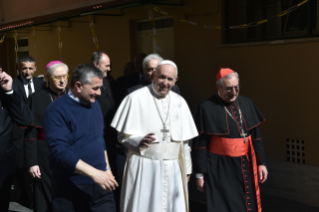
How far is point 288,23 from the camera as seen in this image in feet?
21.6

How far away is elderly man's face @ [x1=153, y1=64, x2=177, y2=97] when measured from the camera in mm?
3801

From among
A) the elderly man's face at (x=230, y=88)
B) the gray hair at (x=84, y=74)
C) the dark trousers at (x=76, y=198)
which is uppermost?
the gray hair at (x=84, y=74)

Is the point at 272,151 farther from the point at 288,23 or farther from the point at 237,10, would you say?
the point at 237,10

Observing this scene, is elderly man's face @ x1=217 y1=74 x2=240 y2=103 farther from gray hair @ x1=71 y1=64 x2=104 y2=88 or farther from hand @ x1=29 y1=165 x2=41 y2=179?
hand @ x1=29 y1=165 x2=41 y2=179

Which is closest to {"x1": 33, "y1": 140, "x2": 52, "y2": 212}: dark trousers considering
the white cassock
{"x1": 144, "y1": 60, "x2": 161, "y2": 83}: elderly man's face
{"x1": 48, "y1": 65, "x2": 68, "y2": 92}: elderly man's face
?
{"x1": 48, "y1": 65, "x2": 68, "y2": 92}: elderly man's face

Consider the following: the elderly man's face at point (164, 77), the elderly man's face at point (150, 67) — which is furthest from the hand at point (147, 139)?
the elderly man's face at point (150, 67)

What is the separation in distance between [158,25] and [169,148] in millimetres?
6015

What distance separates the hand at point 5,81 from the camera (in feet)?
14.1

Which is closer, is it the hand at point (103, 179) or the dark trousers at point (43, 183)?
the hand at point (103, 179)

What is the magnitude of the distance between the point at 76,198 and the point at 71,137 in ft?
1.66

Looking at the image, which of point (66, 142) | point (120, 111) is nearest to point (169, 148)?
point (120, 111)

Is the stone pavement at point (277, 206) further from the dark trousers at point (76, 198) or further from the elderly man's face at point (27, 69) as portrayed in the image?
the elderly man's face at point (27, 69)

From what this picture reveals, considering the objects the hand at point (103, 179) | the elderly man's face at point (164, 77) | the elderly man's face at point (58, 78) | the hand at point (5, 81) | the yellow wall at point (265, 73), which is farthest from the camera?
the yellow wall at point (265, 73)

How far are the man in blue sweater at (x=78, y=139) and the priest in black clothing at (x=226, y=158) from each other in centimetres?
134
